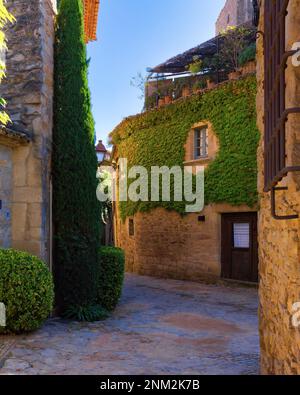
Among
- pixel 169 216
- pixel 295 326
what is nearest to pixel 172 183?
pixel 169 216

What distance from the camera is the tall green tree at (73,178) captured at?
7.65 m

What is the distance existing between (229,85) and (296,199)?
10392mm

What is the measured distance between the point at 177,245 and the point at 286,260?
11.1 metres

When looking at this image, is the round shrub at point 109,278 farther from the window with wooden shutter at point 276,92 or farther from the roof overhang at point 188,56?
the roof overhang at point 188,56

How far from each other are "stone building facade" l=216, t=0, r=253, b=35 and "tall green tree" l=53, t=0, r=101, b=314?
52.5 feet

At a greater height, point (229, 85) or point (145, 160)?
point (229, 85)

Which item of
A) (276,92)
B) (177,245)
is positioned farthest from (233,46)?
(276,92)

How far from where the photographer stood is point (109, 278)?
8438mm

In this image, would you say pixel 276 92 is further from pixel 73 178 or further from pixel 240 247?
pixel 240 247

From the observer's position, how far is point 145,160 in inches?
601

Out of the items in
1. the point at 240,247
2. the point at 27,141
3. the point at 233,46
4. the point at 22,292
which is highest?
the point at 233,46

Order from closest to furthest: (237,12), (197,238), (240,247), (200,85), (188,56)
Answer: (240,247)
(197,238)
(200,85)
(188,56)
(237,12)

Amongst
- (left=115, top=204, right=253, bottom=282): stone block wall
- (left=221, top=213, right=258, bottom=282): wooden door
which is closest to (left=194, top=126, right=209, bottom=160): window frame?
(left=115, top=204, right=253, bottom=282): stone block wall
